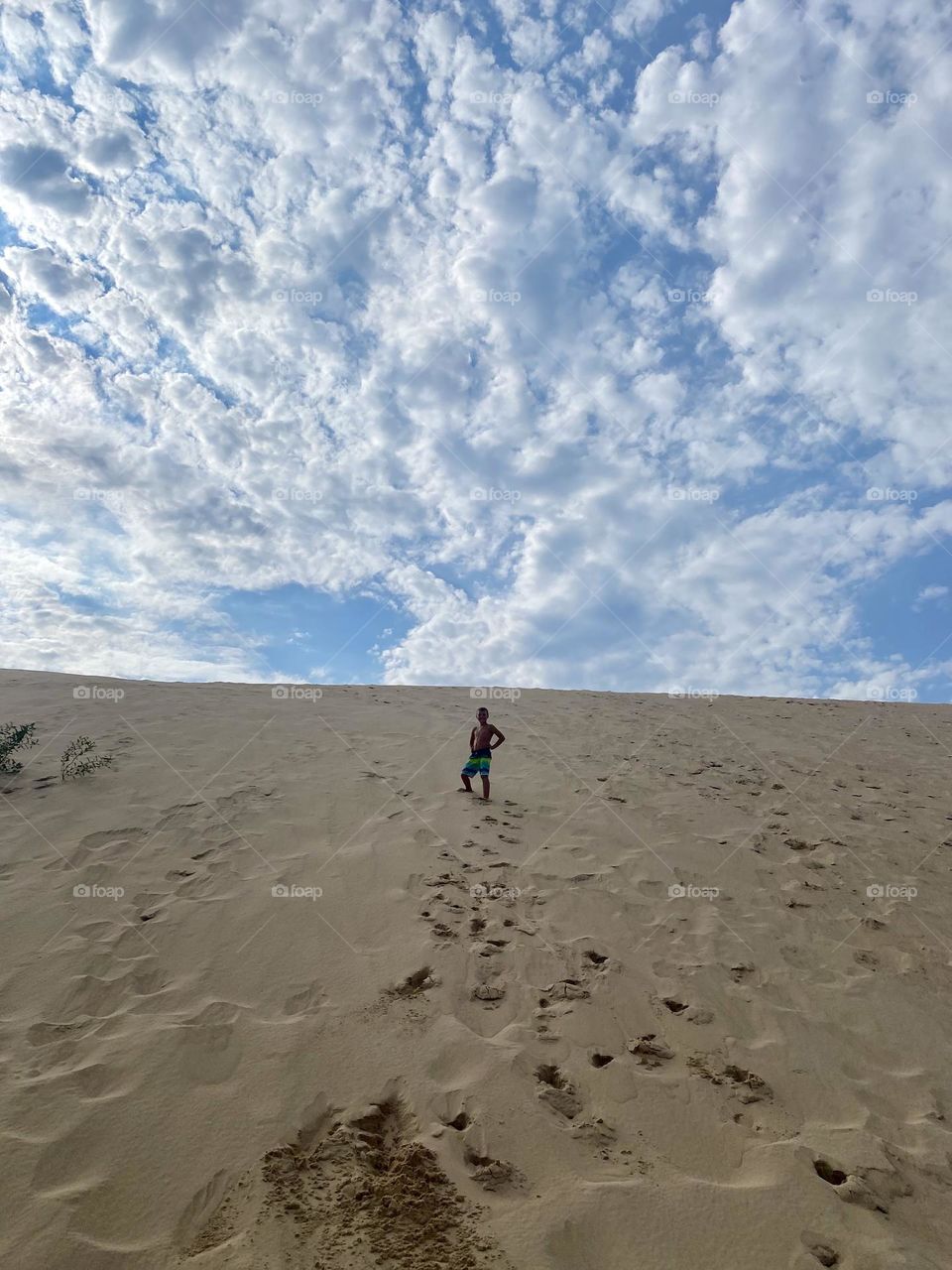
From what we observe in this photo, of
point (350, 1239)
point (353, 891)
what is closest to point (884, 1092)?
point (350, 1239)

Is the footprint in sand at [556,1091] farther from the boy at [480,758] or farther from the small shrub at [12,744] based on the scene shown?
the small shrub at [12,744]

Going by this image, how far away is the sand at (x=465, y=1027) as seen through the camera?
2.72 m

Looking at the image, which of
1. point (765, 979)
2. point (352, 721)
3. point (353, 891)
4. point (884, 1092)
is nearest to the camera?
point (884, 1092)

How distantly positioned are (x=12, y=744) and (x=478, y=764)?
5977 millimetres

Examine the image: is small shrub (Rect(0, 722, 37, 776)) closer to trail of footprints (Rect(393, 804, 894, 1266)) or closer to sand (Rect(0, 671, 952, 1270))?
sand (Rect(0, 671, 952, 1270))

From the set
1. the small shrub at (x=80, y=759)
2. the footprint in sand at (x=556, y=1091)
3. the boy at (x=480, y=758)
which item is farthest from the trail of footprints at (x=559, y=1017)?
the small shrub at (x=80, y=759)

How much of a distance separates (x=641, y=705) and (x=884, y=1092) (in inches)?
465

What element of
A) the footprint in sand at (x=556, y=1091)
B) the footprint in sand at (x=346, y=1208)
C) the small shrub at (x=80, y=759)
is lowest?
the footprint in sand at (x=346, y=1208)

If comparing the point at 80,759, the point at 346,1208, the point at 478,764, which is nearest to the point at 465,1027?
the point at 346,1208

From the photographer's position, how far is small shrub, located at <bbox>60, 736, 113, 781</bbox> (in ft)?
26.5

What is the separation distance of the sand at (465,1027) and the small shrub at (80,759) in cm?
21

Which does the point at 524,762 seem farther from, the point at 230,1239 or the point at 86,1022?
the point at 230,1239

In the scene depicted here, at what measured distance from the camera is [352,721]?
12.5m

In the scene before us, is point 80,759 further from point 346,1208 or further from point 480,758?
point 346,1208
